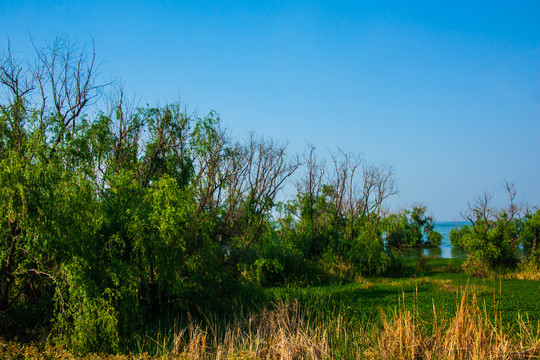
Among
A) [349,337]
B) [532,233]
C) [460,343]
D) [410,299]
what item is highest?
[532,233]

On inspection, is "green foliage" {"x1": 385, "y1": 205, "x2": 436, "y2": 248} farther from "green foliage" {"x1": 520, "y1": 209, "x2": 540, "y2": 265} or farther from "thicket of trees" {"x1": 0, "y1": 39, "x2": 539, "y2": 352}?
"thicket of trees" {"x1": 0, "y1": 39, "x2": 539, "y2": 352}

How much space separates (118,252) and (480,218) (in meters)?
20.0

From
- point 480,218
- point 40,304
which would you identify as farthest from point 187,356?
point 480,218

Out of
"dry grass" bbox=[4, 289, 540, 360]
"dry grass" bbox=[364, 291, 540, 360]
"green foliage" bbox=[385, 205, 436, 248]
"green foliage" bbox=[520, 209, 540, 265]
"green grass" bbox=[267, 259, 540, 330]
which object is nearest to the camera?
"dry grass" bbox=[364, 291, 540, 360]

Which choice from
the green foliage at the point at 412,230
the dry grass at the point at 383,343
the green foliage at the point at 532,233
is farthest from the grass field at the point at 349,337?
the green foliage at the point at 412,230

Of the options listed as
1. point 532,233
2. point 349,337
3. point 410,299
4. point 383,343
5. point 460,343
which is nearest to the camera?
point 460,343

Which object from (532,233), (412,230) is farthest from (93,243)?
(412,230)

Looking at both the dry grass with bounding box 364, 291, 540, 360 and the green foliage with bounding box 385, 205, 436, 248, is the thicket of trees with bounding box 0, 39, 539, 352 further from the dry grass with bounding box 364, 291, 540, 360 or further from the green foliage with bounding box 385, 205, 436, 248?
the green foliage with bounding box 385, 205, 436, 248

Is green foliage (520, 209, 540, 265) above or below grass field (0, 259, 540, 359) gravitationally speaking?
above

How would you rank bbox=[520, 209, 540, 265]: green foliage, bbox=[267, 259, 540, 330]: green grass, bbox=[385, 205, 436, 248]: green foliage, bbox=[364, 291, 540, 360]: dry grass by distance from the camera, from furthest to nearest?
bbox=[385, 205, 436, 248]: green foliage → bbox=[520, 209, 540, 265]: green foliage → bbox=[267, 259, 540, 330]: green grass → bbox=[364, 291, 540, 360]: dry grass

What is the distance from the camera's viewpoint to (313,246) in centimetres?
2291

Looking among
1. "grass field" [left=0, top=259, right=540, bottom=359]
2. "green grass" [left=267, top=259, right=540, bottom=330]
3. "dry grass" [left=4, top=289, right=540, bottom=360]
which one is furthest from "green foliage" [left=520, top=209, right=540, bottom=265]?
"dry grass" [left=4, top=289, right=540, bottom=360]

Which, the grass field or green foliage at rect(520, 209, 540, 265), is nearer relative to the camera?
the grass field

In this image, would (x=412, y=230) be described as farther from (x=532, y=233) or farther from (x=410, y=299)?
(x=410, y=299)
